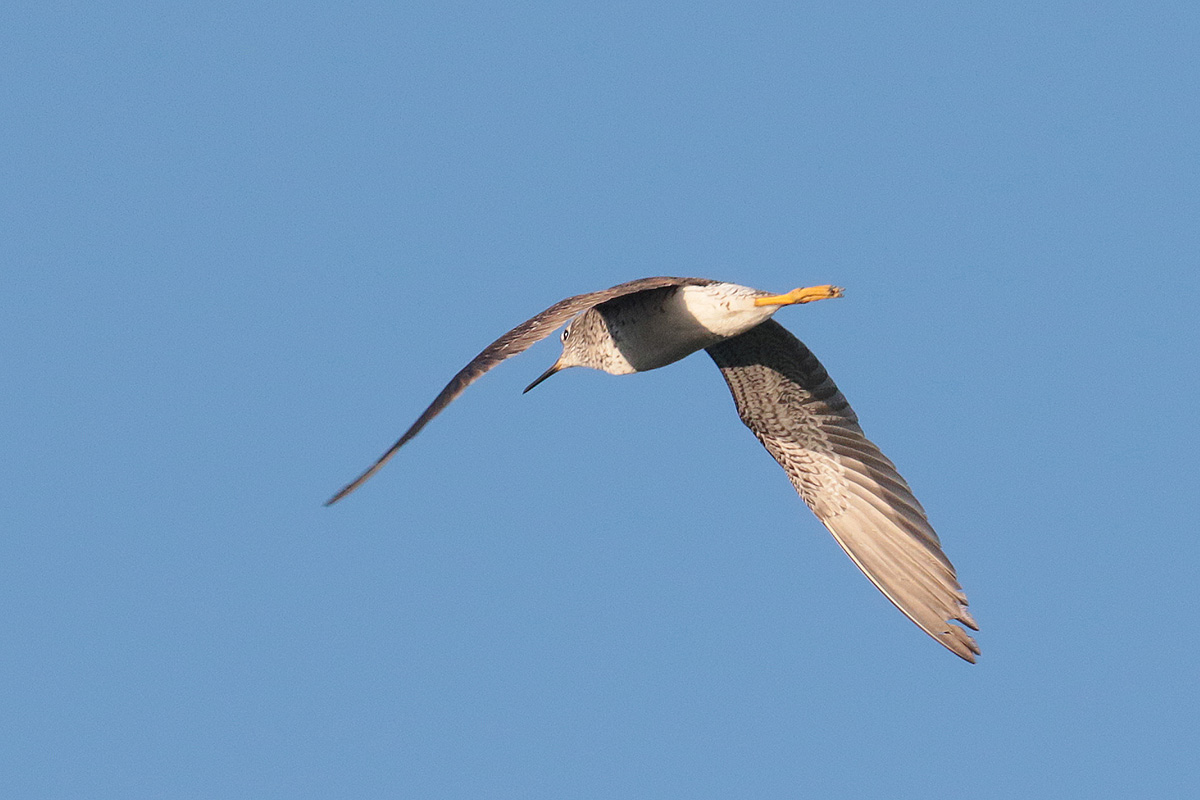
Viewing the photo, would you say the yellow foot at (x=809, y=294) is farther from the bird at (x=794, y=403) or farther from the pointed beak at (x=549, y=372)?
the pointed beak at (x=549, y=372)

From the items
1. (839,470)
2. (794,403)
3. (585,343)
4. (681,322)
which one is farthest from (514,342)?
(839,470)

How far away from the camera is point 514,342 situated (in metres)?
10.4

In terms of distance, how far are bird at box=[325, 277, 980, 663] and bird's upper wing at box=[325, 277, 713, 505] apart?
3cm

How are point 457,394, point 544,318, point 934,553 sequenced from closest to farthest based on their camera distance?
point 457,394 → point 544,318 → point 934,553

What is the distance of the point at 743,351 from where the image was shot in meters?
13.7

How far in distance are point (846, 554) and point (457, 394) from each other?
214 inches

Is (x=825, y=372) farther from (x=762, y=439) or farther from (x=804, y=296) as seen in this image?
(x=804, y=296)

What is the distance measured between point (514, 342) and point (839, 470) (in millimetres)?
4950

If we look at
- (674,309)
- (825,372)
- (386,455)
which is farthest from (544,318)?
(825,372)

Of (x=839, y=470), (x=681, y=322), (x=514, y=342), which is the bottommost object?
(x=839, y=470)

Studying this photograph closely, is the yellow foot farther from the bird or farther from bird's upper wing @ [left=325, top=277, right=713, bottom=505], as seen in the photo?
bird's upper wing @ [left=325, top=277, right=713, bottom=505]

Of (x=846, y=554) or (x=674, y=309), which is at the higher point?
(x=674, y=309)

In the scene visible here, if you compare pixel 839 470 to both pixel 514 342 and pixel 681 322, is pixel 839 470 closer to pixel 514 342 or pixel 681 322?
pixel 681 322

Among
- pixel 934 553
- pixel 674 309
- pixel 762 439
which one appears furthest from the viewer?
pixel 762 439
